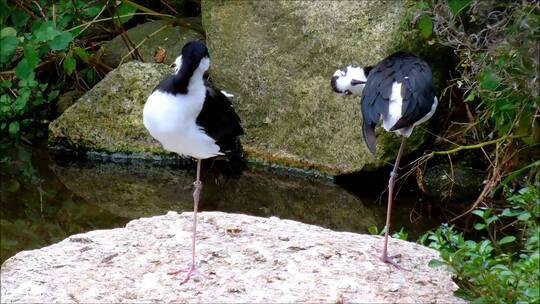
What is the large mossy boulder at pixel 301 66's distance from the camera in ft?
21.6

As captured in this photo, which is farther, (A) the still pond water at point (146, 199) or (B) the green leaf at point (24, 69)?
Answer: (A) the still pond water at point (146, 199)

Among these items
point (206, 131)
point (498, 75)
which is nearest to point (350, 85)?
point (498, 75)

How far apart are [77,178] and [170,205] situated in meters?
0.92

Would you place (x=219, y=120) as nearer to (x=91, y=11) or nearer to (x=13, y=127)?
(x=91, y=11)

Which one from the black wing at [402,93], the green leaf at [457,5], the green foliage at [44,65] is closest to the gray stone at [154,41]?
the green foliage at [44,65]

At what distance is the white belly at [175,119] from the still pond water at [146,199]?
7.48 ft

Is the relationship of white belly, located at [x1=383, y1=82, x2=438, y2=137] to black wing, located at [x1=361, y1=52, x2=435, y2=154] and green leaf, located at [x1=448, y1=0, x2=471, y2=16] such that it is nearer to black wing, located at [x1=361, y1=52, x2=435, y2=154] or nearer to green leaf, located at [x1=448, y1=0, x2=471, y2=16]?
black wing, located at [x1=361, y1=52, x2=435, y2=154]

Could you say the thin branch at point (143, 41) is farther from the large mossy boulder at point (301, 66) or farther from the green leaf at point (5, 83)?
the green leaf at point (5, 83)

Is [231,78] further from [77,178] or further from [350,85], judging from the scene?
[350,85]

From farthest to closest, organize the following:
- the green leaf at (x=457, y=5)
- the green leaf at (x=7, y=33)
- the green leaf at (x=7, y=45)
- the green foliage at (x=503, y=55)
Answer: the green leaf at (x=7, y=33), the green leaf at (x=7, y=45), the green leaf at (x=457, y=5), the green foliage at (x=503, y=55)

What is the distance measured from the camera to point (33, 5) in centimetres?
756

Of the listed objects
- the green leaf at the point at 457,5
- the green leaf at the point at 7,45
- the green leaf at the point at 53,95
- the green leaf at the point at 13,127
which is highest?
the green leaf at the point at 457,5

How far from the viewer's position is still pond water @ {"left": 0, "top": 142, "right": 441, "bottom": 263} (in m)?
6.00

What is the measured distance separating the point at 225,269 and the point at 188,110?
674 millimetres
